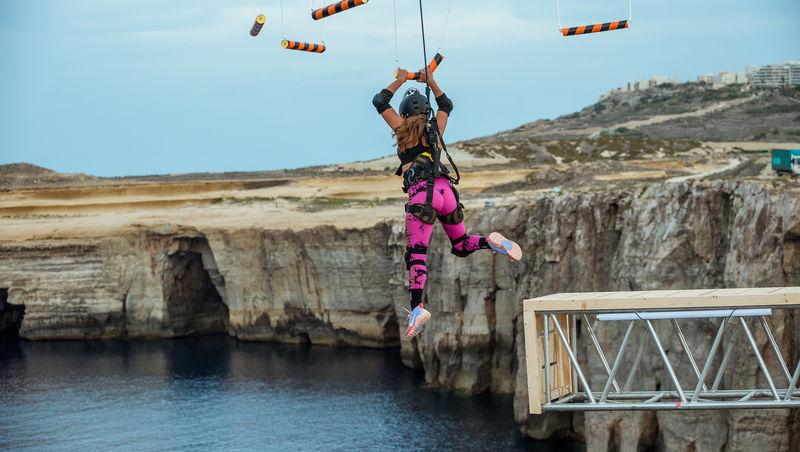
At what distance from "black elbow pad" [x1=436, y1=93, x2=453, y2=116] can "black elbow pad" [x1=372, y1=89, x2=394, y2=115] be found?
2.31 ft

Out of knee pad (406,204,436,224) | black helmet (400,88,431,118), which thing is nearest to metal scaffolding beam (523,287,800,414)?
knee pad (406,204,436,224)

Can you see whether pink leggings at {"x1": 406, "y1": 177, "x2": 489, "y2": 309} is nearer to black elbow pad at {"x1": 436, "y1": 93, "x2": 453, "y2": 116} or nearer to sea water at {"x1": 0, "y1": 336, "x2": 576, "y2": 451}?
black elbow pad at {"x1": 436, "y1": 93, "x2": 453, "y2": 116}

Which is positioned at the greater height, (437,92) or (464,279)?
(437,92)

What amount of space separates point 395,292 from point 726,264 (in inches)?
1182

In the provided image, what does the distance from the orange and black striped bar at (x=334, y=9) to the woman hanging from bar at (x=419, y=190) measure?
51.3 inches

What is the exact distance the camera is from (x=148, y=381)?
6788 centimetres

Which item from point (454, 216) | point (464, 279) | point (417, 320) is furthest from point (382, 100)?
point (464, 279)

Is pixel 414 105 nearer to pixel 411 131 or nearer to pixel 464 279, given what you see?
pixel 411 131

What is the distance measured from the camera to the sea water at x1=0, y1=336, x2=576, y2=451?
5375 centimetres

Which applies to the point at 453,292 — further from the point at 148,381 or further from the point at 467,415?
the point at 148,381

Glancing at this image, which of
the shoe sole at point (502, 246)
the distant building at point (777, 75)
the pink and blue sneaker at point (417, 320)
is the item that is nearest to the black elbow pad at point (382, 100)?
the shoe sole at point (502, 246)

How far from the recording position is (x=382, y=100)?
1886 cm

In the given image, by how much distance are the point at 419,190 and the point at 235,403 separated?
44.7 meters

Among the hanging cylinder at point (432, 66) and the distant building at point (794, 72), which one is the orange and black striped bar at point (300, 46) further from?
the distant building at point (794, 72)
